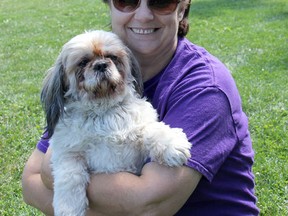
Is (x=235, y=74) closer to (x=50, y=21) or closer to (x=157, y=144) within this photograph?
(x=157, y=144)

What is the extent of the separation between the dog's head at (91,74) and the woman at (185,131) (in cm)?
17

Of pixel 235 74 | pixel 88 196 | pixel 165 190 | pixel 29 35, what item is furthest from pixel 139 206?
pixel 29 35

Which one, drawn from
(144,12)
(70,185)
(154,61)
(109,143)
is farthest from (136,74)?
(70,185)

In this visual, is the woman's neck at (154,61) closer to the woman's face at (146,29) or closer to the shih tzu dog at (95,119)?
the woman's face at (146,29)

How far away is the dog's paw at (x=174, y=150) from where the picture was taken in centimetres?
244

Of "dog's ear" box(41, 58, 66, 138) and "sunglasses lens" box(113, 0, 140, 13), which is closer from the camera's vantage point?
"dog's ear" box(41, 58, 66, 138)

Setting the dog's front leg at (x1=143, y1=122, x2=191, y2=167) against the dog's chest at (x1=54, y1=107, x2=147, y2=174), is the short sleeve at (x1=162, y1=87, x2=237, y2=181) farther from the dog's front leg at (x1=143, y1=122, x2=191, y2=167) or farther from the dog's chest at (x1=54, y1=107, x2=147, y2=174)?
the dog's chest at (x1=54, y1=107, x2=147, y2=174)

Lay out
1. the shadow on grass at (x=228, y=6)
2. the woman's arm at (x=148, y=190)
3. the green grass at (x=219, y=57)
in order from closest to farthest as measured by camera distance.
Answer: the woman's arm at (x=148, y=190)
the green grass at (x=219, y=57)
the shadow on grass at (x=228, y=6)

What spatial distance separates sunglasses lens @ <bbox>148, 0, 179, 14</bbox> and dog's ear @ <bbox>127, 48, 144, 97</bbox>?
0.32m

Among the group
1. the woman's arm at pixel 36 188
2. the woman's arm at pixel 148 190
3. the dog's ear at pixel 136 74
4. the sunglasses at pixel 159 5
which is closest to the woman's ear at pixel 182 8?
the sunglasses at pixel 159 5

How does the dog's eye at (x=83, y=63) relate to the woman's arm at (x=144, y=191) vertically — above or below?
above

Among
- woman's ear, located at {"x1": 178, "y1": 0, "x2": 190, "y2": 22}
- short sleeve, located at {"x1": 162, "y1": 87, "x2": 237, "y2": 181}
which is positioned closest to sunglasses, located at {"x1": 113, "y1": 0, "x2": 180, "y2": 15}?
woman's ear, located at {"x1": 178, "y1": 0, "x2": 190, "y2": 22}

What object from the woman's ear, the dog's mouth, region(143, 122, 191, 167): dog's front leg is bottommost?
region(143, 122, 191, 167): dog's front leg

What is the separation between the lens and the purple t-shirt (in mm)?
2463
